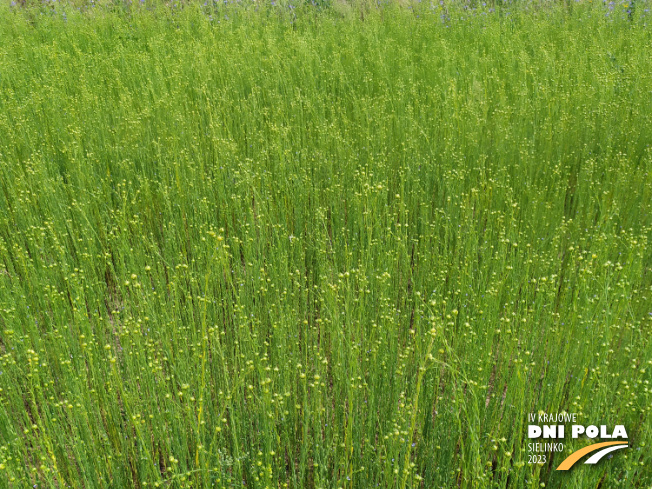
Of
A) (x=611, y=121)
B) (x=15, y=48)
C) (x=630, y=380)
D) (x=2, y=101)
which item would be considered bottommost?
(x=630, y=380)

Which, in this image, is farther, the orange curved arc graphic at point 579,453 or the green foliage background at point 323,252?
the green foliage background at point 323,252

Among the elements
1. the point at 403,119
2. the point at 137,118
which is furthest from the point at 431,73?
the point at 137,118

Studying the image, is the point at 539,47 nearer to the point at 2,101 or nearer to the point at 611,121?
the point at 611,121

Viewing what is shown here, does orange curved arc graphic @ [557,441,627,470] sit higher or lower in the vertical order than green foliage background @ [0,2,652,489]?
lower

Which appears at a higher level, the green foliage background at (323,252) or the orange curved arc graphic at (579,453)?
the green foliage background at (323,252)

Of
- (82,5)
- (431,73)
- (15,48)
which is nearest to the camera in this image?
(431,73)

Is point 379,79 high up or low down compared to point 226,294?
up

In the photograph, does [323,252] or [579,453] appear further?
[323,252]

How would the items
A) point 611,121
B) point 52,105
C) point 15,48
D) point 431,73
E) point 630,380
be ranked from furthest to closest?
1. point 15,48
2. point 431,73
3. point 52,105
4. point 611,121
5. point 630,380

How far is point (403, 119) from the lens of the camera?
4645 mm

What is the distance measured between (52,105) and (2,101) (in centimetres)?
61

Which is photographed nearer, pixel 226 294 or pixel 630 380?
pixel 630 380

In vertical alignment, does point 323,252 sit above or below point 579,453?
above

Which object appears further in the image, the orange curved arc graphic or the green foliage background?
the green foliage background
